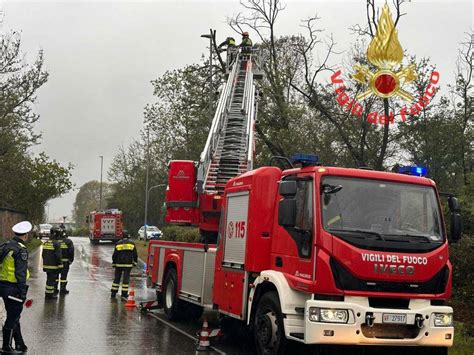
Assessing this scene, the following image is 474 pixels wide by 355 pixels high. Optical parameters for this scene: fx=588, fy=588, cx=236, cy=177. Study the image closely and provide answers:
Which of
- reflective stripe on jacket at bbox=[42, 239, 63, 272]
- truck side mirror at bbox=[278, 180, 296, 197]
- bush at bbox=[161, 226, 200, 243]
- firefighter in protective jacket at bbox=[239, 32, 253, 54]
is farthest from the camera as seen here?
bush at bbox=[161, 226, 200, 243]

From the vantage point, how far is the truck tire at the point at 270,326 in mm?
6992

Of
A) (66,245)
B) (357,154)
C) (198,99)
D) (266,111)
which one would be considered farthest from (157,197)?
(66,245)

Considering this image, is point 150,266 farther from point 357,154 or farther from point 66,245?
point 357,154

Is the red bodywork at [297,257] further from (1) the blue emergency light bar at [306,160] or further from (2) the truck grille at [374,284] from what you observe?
(1) the blue emergency light bar at [306,160]

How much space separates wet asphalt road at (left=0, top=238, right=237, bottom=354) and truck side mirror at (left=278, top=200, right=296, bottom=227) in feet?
9.03

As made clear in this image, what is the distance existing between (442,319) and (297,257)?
5.97ft

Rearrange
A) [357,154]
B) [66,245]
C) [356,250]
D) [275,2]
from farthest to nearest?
[275,2] → [357,154] → [66,245] → [356,250]

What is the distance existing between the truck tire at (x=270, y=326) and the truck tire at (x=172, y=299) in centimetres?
378

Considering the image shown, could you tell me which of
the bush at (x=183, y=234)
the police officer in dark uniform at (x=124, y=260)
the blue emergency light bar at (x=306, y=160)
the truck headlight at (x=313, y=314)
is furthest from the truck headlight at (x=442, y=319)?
the bush at (x=183, y=234)

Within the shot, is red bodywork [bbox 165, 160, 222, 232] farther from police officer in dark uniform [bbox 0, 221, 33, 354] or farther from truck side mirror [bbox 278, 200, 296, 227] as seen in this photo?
truck side mirror [bbox 278, 200, 296, 227]

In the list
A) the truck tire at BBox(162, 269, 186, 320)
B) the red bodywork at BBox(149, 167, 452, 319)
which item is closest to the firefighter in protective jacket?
the truck tire at BBox(162, 269, 186, 320)

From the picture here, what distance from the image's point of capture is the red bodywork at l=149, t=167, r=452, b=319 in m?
6.55

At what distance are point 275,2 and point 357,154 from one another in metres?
7.93

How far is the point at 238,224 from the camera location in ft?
27.8
